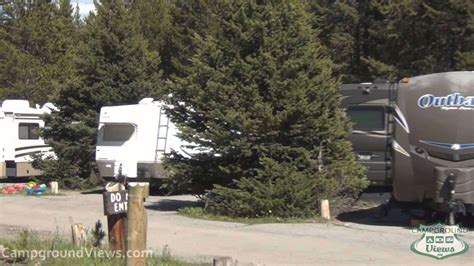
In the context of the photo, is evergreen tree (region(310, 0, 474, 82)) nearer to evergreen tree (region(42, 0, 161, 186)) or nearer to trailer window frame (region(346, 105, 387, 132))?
evergreen tree (region(42, 0, 161, 186))

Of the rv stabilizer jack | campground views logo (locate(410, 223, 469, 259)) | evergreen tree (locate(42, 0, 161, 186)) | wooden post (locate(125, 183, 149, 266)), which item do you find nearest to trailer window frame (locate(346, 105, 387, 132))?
the rv stabilizer jack

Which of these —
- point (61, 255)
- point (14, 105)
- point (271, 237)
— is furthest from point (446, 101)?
point (14, 105)

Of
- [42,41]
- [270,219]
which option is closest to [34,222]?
[270,219]

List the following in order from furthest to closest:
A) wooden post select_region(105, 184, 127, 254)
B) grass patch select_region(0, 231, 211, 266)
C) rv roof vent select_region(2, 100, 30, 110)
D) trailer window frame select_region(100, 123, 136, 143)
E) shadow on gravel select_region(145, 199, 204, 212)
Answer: rv roof vent select_region(2, 100, 30, 110), trailer window frame select_region(100, 123, 136, 143), shadow on gravel select_region(145, 199, 204, 212), wooden post select_region(105, 184, 127, 254), grass patch select_region(0, 231, 211, 266)

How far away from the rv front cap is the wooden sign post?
253 inches

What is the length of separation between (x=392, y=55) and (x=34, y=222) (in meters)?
22.0

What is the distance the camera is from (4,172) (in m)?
26.8

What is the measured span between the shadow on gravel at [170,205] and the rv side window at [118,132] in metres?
3.47

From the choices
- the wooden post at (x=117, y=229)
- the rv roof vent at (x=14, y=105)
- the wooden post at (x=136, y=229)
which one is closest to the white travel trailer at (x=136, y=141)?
the rv roof vent at (x=14, y=105)

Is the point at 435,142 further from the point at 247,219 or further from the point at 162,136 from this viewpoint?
the point at 162,136

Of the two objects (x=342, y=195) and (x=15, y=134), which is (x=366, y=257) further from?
(x=15, y=134)

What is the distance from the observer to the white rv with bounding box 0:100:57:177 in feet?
87.8

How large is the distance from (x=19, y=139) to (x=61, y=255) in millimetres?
19557

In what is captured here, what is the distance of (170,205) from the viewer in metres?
17.7
